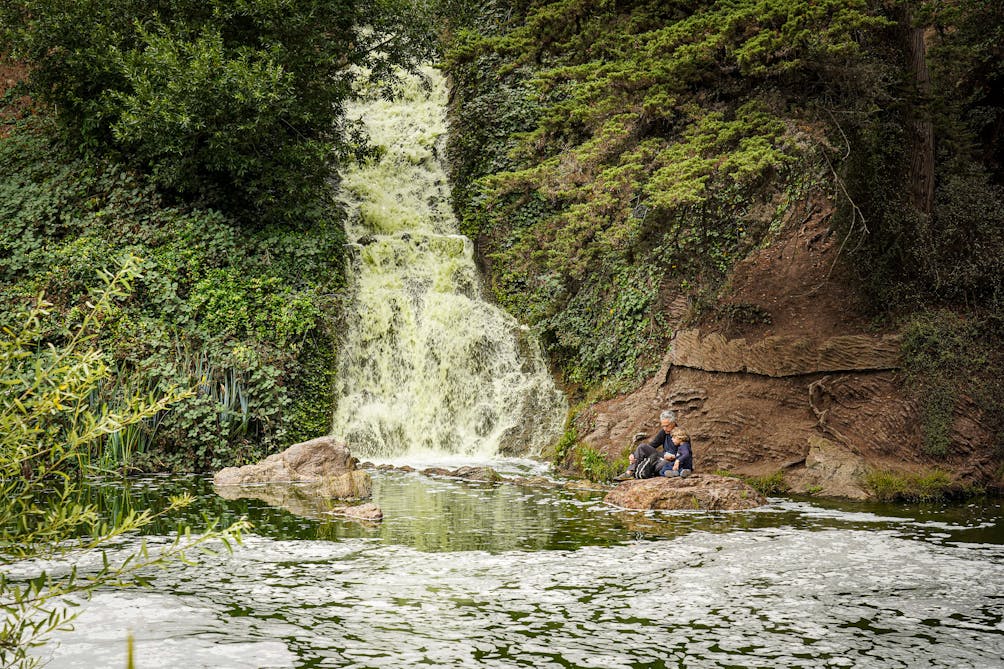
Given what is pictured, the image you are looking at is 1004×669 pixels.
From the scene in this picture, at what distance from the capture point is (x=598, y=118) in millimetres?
14000

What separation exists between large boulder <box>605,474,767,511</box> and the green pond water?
15.2 inches

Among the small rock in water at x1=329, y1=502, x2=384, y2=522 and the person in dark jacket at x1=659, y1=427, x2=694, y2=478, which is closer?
the small rock in water at x1=329, y1=502, x2=384, y2=522

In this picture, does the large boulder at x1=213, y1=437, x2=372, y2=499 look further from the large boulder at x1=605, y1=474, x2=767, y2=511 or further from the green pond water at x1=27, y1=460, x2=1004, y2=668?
the large boulder at x1=605, y1=474, x2=767, y2=511

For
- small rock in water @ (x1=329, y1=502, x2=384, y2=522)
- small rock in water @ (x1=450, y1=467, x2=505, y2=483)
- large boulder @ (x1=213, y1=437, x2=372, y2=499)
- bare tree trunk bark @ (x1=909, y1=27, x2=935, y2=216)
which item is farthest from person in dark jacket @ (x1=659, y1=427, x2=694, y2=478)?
bare tree trunk bark @ (x1=909, y1=27, x2=935, y2=216)

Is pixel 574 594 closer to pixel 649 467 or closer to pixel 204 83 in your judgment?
pixel 649 467

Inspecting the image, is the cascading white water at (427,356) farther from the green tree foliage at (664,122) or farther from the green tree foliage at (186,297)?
the green tree foliage at (664,122)

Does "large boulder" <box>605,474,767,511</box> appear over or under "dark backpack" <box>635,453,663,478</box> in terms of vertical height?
under

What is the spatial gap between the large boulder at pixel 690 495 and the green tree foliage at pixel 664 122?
390cm

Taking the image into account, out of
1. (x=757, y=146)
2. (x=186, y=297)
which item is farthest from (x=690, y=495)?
(x=186, y=297)

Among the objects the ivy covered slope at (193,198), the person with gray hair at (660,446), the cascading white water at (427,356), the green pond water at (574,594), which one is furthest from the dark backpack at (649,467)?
the ivy covered slope at (193,198)

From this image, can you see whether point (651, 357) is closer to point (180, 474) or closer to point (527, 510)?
point (527, 510)

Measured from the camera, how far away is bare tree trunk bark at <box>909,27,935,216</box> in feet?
48.9

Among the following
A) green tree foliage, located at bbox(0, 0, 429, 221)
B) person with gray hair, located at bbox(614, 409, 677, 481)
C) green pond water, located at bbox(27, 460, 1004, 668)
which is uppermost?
green tree foliage, located at bbox(0, 0, 429, 221)

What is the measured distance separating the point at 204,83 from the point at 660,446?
37.6 feet
